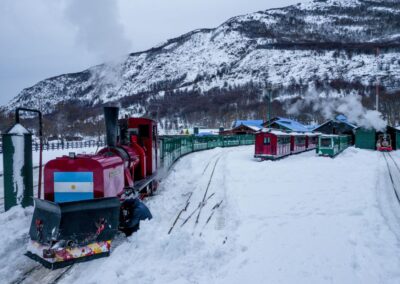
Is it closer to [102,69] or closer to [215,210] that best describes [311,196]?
[215,210]

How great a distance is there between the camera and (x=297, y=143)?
28938 millimetres

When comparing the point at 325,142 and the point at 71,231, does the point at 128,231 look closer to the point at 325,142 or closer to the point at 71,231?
the point at 71,231

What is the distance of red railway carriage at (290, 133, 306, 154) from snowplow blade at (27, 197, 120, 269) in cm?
2415

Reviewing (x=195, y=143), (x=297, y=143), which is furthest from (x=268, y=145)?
(x=195, y=143)

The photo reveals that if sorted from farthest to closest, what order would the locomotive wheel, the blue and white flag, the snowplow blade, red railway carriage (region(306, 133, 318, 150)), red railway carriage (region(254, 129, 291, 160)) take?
red railway carriage (region(306, 133, 318, 150)), red railway carriage (region(254, 129, 291, 160)), the locomotive wheel, the blue and white flag, the snowplow blade

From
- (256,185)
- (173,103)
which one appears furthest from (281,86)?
(256,185)

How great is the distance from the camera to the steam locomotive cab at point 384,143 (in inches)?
1371

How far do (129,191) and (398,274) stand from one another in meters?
5.37

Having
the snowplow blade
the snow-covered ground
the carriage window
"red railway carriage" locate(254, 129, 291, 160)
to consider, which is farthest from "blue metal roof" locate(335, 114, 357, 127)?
the snowplow blade

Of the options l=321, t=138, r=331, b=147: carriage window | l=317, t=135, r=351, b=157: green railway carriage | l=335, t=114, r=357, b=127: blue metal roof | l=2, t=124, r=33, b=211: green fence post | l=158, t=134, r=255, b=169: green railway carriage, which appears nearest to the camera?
l=2, t=124, r=33, b=211: green fence post

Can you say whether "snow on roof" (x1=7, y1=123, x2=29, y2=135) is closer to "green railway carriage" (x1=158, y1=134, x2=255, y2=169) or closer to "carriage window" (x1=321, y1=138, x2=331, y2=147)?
"green railway carriage" (x1=158, y1=134, x2=255, y2=169)

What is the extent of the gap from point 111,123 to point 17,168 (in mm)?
2895

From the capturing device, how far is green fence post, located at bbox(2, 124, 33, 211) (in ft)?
24.6

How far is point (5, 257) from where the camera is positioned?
5.26 meters
